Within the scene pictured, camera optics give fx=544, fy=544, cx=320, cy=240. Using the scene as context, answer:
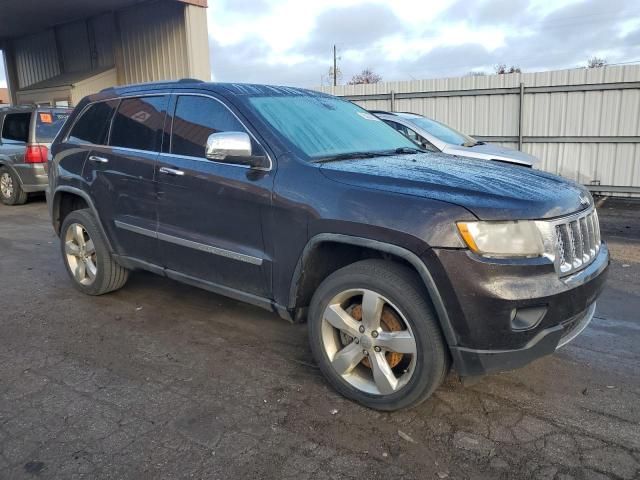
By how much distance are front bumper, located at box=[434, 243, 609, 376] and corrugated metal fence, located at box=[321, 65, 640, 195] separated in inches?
384

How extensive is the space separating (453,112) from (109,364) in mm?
10894

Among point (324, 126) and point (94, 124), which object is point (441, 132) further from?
point (94, 124)

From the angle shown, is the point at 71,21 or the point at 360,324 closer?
the point at 360,324

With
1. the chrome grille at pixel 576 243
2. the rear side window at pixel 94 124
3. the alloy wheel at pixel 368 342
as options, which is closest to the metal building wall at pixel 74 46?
the rear side window at pixel 94 124

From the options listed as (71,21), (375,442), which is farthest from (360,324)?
(71,21)

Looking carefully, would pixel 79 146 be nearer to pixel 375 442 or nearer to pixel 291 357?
pixel 291 357

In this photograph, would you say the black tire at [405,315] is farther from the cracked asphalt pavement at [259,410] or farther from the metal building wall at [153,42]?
the metal building wall at [153,42]

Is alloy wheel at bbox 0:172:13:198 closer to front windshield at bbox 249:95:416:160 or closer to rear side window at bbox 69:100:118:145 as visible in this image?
rear side window at bbox 69:100:118:145

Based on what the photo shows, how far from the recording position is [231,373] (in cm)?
353

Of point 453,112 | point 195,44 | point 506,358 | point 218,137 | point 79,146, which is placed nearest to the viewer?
point 506,358

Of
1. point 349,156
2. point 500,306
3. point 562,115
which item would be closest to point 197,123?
point 349,156

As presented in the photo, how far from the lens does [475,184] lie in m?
2.84

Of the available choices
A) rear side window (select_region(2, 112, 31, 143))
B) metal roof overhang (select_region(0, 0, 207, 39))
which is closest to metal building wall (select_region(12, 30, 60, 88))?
metal roof overhang (select_region(0, 0, 207, 39))

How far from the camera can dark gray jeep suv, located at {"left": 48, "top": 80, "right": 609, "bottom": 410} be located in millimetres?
2625
